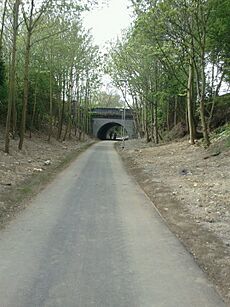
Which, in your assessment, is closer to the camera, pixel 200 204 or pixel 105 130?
pixel 200 204

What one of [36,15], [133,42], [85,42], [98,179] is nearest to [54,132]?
[85,42]

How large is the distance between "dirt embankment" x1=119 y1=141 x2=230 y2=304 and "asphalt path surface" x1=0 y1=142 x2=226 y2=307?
233mm

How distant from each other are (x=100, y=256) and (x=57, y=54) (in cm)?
2795

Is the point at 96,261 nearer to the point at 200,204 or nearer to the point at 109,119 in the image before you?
the point at 200,204

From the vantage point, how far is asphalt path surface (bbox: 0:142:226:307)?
4.38m

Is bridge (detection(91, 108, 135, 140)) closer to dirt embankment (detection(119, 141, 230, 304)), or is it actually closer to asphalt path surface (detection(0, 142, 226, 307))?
dirt embankment (detection(119, 141, 230, 304))

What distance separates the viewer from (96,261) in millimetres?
5570

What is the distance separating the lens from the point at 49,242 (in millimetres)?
6426

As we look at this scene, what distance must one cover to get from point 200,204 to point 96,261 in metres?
4.40

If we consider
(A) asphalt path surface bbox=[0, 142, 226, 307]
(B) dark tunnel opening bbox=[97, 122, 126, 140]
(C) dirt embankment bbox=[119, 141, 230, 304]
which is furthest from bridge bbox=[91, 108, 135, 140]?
(A) asphalt path surface bbox=[0, 142, 226, 307]

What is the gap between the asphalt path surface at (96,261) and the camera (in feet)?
14.4

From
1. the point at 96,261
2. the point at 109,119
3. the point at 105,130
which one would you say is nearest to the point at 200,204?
the point at 96,261

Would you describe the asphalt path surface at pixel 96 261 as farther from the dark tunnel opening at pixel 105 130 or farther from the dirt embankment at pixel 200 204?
the dark tunnel opening at pixel 105 130

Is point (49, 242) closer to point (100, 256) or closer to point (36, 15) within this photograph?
point (100, 256)
